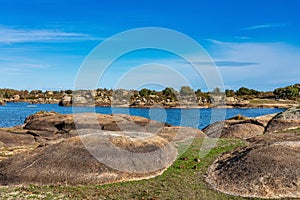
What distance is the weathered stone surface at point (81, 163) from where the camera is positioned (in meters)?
17.6

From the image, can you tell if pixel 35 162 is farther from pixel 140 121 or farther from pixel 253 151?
pixel 140 121

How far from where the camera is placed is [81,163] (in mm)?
18297

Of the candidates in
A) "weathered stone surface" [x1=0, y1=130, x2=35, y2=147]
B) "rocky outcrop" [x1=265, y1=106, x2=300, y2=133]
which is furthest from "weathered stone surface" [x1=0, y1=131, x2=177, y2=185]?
"rocky outcrop" [x1=265, y1=106, x2=300, y2=133]

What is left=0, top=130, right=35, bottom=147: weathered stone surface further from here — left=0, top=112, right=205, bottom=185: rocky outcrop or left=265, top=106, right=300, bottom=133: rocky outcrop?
left=265, top=106, right=300, bottom=133: rocky outcrop

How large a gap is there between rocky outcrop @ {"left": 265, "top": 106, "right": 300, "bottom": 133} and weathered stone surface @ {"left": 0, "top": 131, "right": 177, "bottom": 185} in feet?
58.2

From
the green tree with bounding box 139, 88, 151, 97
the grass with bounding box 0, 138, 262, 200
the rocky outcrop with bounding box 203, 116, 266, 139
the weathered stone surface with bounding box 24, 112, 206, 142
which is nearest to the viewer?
the grass with bounding box 0, 138, 262, 200

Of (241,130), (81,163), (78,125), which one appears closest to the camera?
(81,163)

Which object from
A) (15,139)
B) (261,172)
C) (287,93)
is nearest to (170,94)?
(287,93)

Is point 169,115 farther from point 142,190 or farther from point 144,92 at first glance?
point 142,190

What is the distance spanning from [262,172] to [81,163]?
9.12 m

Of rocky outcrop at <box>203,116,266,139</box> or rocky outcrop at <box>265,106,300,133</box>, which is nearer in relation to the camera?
rocky outcrop at <box>265,106,300,133</box>

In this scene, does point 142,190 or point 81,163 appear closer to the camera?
point 142,190

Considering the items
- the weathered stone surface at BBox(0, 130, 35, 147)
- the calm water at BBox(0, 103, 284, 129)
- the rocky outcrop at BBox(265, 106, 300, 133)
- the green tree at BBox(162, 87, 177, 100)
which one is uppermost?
the green tree at BBox(162, 87, 177, 100)

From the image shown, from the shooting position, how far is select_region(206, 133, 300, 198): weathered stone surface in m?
16.1
